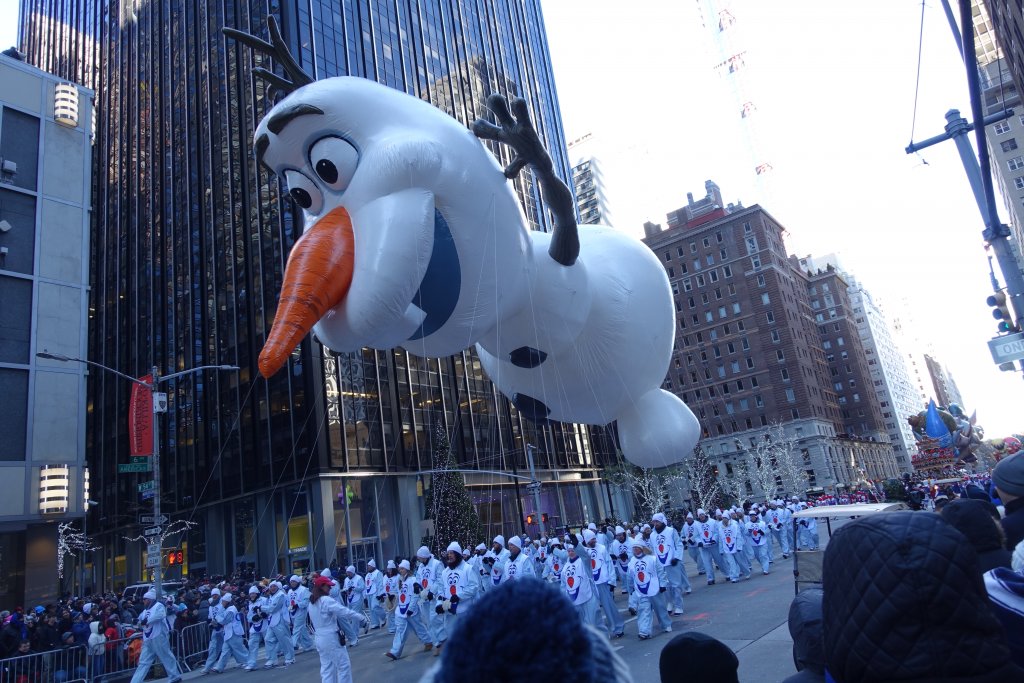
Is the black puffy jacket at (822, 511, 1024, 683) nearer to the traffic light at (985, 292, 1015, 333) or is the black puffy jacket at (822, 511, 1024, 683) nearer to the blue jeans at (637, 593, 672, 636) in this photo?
the blue jeans at (637, 593, 672, 636)

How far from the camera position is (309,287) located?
4020 millimetres

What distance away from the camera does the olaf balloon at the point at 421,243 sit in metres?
4.07

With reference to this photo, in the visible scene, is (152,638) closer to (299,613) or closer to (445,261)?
(299,613)

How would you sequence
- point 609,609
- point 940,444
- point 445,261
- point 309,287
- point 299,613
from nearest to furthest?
point 309,287 < point 445,261 < point 609,609 < point 299,613 < point 940,444

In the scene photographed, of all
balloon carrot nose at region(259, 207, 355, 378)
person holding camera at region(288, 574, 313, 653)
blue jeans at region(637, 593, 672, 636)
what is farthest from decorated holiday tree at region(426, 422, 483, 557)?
balloon carrot nose at region(259, 207, 355, 378)

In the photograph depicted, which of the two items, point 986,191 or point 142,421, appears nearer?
point 986,191

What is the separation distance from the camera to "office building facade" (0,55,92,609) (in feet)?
72.6

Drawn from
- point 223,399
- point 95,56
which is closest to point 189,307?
point 223,399

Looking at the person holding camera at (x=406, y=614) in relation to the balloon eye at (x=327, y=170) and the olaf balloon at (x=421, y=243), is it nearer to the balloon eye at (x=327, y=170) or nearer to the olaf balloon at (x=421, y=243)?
the olaf balloon at (x=421, y=243)

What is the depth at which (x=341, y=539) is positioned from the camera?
29.4 metres

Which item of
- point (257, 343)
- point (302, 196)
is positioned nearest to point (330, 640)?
point (302, 196)

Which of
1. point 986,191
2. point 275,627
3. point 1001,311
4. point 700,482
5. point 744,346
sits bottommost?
point 275,627

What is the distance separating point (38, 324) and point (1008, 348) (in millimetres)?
26125

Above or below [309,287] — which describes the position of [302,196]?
above
